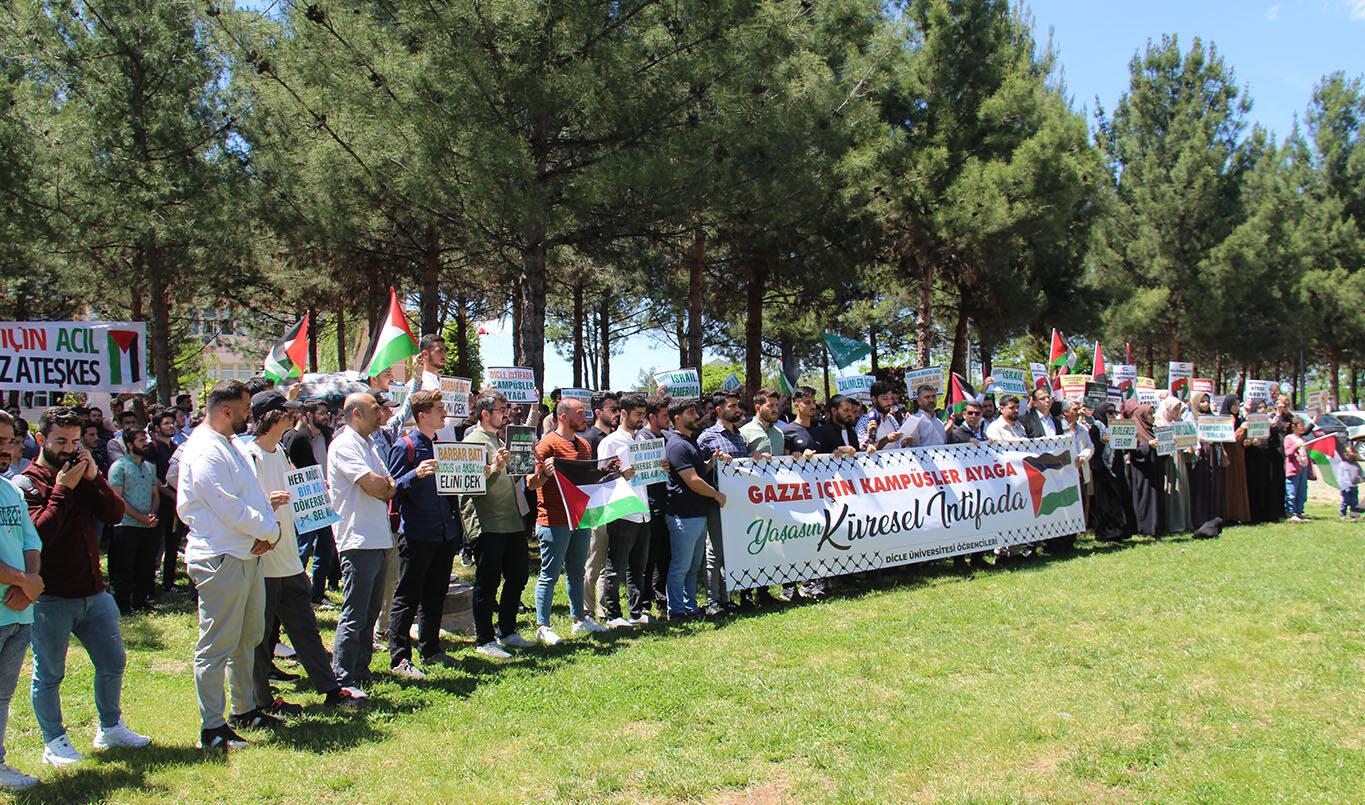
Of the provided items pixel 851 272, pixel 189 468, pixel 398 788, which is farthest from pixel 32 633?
pixel 851 272

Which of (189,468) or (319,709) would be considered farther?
(319,709)

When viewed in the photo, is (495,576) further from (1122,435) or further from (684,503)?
(1122,435)

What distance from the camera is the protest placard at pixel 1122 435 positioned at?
40.1 feet

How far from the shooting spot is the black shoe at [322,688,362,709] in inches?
227

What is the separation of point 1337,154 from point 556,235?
4104cm

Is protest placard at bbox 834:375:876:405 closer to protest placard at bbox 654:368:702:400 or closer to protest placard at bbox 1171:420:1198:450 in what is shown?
protest placard at bbox 654:368:702:400

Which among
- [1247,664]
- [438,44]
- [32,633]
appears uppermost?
[438,44]

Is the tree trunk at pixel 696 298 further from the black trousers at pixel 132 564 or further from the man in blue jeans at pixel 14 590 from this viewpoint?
the man in blue jeans at pixel 14 590

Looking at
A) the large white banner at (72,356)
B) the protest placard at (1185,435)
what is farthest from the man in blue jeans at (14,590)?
the protest placard at (1185,435)

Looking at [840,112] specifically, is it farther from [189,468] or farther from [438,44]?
[189,468]

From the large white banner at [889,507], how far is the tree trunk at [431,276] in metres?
8.12

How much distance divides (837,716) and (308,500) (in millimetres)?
3409

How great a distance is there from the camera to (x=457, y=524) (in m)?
6.69

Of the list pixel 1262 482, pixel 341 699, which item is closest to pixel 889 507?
pixel 341 699
